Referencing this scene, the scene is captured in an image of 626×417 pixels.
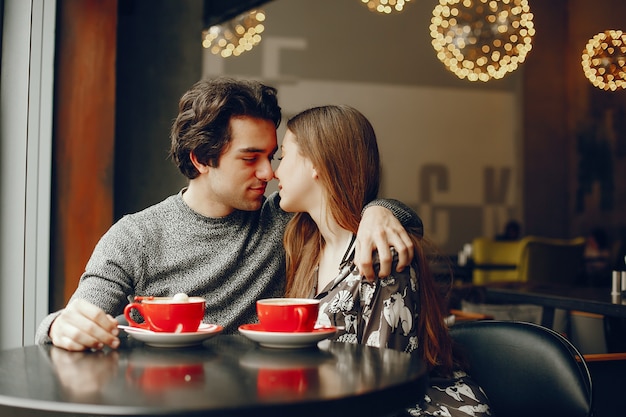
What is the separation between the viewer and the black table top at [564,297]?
275 centimetres

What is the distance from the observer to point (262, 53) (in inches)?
275

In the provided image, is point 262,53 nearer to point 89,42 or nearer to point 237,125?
point 89,42

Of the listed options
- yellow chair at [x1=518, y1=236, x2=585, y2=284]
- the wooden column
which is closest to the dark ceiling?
the wooden column

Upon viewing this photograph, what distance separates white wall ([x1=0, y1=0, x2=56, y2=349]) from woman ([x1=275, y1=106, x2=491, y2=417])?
93 cm

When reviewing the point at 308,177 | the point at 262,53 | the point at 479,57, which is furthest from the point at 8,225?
the point at 262,53

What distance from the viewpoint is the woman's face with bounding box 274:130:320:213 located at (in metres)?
1.67

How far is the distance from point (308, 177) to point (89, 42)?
1225 millimetres

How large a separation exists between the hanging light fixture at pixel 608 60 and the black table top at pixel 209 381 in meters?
2.63

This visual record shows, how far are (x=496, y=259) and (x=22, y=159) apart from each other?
4447 millimetres

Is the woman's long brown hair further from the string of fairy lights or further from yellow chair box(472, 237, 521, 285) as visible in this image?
yellow chair box(472, 237, 521, 285)

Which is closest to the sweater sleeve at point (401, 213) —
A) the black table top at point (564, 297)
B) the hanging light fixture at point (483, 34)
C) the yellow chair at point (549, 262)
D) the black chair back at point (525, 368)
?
the black chair back at point (525, 368)

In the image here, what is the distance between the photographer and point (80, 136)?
2.48 meters

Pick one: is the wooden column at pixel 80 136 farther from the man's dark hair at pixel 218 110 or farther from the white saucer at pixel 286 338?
the white saucer at pixel 286 338

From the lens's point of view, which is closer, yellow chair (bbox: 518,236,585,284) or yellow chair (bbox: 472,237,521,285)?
yellow chair (bbox: 518,236,585,284)
